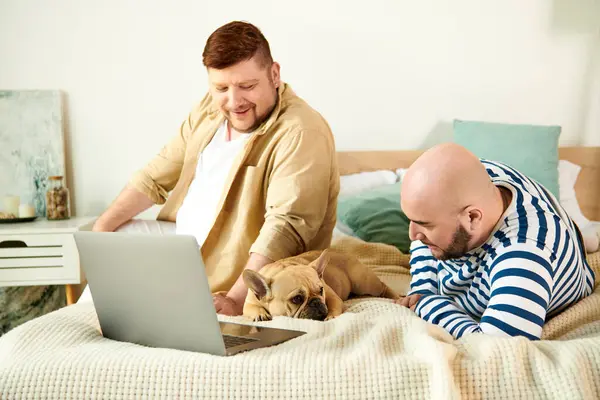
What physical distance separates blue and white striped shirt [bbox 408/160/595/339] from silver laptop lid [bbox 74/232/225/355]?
56 cm

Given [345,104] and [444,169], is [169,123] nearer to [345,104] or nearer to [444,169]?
[345,104]

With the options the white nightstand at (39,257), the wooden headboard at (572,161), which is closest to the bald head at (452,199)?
the wooden headboard at (572,161)

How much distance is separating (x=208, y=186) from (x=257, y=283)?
0.62 meters

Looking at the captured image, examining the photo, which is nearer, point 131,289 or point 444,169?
point 131,289

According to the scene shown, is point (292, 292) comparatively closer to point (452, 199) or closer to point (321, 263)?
point (321, 263)

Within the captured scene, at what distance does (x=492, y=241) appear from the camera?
1.48 metres

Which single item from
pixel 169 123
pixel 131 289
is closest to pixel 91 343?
pixel 131 289

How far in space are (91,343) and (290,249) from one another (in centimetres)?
70

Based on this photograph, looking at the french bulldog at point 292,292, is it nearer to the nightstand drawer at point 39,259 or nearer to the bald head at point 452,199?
the bald head at point 452,199

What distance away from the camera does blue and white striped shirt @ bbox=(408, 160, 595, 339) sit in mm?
1367

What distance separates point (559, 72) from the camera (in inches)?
132

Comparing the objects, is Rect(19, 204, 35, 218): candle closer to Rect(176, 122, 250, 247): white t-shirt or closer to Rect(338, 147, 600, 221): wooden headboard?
Rect(176, 122, 250, 247): white t-shirt

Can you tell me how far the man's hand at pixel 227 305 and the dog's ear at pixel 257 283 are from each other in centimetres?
16

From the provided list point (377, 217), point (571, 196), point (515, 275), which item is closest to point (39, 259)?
point (377, 217)
